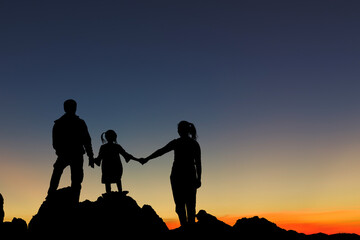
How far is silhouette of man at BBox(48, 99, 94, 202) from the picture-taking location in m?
11.2

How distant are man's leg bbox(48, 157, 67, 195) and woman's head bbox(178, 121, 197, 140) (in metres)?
4.27

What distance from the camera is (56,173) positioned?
11.1 meters

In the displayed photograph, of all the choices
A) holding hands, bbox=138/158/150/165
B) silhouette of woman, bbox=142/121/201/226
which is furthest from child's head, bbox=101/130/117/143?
silhouette of woman, bbox=142/121/201/226

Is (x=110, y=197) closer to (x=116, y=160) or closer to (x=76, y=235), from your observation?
(x=76, y=235)

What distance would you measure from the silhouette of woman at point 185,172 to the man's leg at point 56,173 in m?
3.88

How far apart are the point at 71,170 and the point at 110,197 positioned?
2.12 meters

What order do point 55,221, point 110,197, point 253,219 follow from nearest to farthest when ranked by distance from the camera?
point 55,221
point 110,197
point 253,219

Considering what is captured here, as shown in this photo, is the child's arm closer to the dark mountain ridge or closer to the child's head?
the child's head

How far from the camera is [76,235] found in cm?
1081

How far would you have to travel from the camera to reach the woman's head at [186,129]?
10250 mm

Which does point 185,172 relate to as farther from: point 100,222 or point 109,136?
point 109,136

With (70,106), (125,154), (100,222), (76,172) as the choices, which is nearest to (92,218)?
(100,222)

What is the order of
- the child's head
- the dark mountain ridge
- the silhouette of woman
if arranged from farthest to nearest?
the child's head < the dark mountain ridge < the silhouette of woman

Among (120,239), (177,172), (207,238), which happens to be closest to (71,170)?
(120,239)
